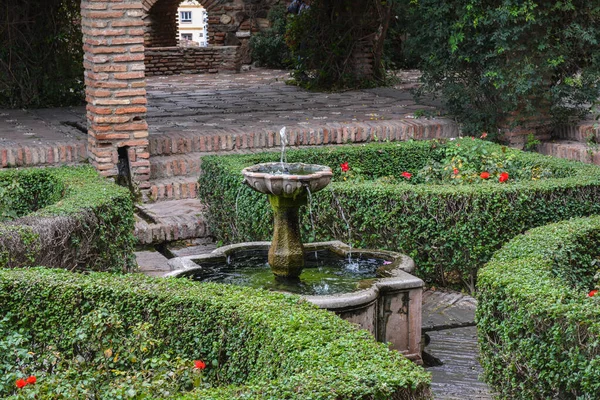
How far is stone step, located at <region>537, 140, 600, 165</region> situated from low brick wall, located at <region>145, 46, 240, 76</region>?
28.0ft

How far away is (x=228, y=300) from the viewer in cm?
438

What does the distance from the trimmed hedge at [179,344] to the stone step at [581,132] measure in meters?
6.39

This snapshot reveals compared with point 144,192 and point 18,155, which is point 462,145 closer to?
point 144,192

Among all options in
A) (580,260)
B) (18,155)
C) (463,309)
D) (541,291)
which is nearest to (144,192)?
(18,155)

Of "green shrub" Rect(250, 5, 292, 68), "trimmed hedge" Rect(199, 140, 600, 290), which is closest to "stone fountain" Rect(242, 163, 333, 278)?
"trimmed hedge" Rect(199, 140, 600, 290)

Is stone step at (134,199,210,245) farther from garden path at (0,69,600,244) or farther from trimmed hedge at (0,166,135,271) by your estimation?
trimmed hedge at (0,166,135,271)

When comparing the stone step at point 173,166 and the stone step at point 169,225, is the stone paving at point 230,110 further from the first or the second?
the stone step at point 169,225

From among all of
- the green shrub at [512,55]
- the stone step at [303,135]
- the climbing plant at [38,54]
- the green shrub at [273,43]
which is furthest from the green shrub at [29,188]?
the green shrub at [273,43]

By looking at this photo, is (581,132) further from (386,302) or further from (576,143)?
(386,302)

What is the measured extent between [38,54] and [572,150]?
700cm

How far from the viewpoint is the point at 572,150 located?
9.92 m

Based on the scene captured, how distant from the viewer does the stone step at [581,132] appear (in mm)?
9984

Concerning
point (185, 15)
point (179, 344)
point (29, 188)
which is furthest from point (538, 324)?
point (185, 15)

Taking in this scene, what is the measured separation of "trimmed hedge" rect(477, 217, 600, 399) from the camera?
4223 millimetres
